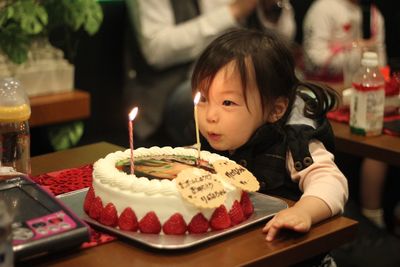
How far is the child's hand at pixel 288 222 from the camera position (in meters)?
1.35

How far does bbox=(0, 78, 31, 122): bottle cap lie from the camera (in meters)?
1.65

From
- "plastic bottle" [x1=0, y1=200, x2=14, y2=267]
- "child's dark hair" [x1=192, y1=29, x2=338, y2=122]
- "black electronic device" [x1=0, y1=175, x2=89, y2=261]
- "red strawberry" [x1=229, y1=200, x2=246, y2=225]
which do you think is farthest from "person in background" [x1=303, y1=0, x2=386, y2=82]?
"plastic bottle" [x1=0, y1=200, x2=14, y2=267]

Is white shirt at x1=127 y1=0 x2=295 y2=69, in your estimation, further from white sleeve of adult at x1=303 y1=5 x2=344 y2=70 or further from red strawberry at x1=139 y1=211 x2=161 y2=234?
red strawberry at x1=139 y1=211 x2=161 y2=234

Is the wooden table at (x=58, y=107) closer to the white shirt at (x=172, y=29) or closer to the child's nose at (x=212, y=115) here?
the white shirt at (x=172, y=29)

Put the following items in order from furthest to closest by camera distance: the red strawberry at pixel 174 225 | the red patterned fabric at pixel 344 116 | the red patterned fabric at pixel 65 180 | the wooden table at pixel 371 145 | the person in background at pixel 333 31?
the person in background at pixel 333 31 → the red patterned fabric at pixel 344 116 → the wooden table at pixel 371 145 → the red patterned fabric at pixel 65 180 → the red strawberry at pixel 174 225

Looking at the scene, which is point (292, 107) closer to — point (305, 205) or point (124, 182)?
point (305, 205)

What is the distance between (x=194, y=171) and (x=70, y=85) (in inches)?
81.6

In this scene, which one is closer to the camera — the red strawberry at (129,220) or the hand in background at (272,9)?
the red strawberry at (129,220)

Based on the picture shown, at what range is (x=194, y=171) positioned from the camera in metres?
1.38

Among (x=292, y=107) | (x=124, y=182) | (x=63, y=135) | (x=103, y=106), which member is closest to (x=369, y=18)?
(x=103, y=106)

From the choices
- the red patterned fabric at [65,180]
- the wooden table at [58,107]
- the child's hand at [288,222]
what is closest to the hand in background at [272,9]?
the wooden table at [58,107]

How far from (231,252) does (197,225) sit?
3.4 inches

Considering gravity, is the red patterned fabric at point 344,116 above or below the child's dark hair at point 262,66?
below

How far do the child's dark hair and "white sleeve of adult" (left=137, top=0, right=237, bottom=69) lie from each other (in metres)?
→ 1.67
